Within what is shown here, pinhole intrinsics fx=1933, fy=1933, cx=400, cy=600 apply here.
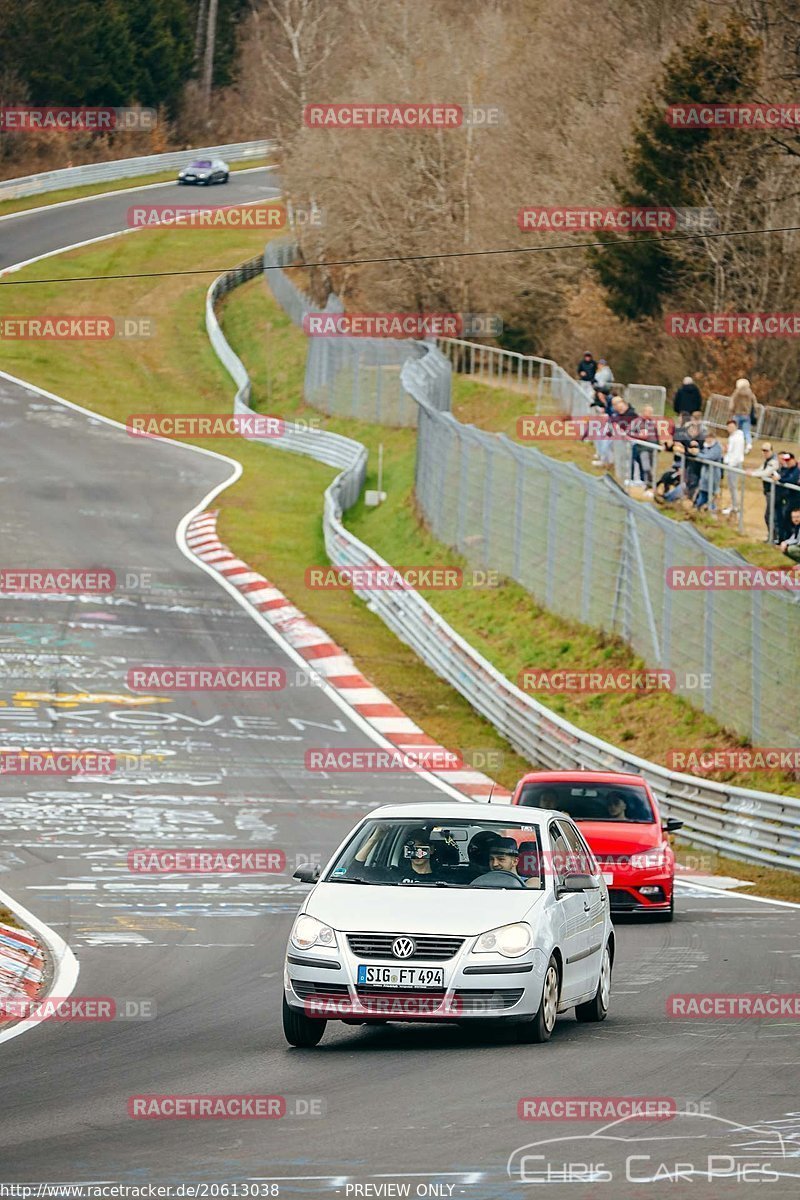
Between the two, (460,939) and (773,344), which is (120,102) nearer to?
(773,344)

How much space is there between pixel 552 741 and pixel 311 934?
1700 centimetres

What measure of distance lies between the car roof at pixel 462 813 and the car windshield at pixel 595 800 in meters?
7.41

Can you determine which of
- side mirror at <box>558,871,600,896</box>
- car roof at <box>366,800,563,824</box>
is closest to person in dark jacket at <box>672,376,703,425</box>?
car roof at <box>366,800,563,824</box>

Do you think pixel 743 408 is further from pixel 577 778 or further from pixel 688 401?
pixel 577 778

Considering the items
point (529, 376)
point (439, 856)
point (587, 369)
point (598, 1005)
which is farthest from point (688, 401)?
point (439, 856)

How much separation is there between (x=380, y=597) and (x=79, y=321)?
3533 cm

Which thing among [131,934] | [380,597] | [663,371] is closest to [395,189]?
[663,371]

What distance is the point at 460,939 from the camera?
11.0m

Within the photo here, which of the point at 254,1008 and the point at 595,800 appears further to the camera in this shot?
the point at 595,800

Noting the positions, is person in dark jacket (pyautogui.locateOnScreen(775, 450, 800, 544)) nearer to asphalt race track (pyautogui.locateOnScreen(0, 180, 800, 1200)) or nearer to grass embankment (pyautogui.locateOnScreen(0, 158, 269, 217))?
asphalt race track (pyautogui.locateOnScreen(0, 180, 800, 1200))

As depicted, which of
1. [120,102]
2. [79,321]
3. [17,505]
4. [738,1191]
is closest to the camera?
[738,1191]

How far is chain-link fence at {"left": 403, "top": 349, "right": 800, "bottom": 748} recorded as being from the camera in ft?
82.1

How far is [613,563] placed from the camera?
30.6 m

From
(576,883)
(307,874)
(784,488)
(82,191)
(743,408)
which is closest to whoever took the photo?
(307,874)
